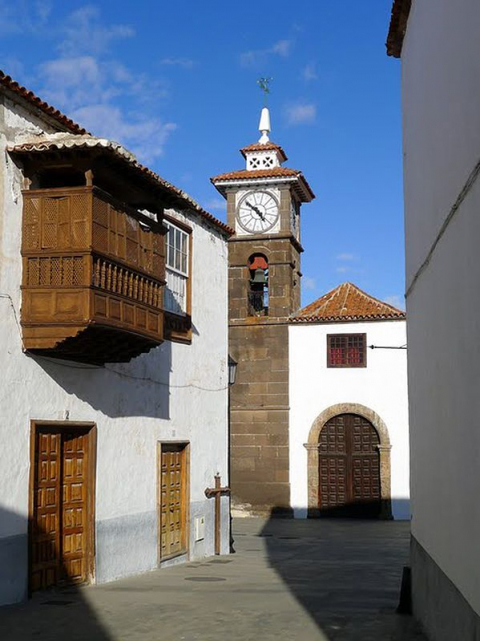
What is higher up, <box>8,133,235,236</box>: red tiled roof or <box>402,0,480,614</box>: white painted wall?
<box>8,133,235,236</box>: red tiled roof

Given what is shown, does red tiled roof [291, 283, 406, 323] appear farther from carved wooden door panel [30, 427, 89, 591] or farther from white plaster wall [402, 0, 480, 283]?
white plaster wall [402, 0, 480, 283]

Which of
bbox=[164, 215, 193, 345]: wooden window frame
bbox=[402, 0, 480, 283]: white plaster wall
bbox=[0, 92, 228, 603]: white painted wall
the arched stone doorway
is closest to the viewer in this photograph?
bbox=[402, 0, 480, 283]: white plaster wall

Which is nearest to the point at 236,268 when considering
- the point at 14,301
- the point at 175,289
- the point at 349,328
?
the point at 349,328

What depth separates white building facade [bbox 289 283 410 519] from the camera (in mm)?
26109

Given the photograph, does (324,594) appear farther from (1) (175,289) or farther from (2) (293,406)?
(2) (293,406)

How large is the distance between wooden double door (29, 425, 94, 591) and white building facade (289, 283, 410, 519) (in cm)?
1567

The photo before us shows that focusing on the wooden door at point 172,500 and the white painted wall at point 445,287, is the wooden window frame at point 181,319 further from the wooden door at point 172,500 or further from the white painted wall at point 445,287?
the white painted wall at point 445,287

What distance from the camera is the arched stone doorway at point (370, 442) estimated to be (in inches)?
1017

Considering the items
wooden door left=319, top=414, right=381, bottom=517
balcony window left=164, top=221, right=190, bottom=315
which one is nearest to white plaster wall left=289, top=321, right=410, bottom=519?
wooden door left=319, top=414, right=381, bottom=517

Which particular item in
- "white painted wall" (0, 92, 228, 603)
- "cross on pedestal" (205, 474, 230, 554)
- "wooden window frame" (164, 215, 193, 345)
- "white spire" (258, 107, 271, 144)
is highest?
"white spire" (258, 107, 271, 144)

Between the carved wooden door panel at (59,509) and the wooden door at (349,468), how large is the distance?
52.0ft

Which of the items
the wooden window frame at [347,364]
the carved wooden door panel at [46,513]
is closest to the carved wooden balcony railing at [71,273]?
the carved wooden door panel at [46,513]

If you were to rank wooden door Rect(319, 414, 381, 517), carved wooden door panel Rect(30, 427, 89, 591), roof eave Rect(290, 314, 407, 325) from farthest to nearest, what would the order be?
roof eave Rect(290, 314, 407, 325), wooden door Rect(319, 414, 381, 517), carved wooden door panel Rect(30, 427, 89, 591)

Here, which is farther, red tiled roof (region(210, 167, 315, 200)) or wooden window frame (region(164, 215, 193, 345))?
red tiled roof (region(210, 167, 315, 200))
